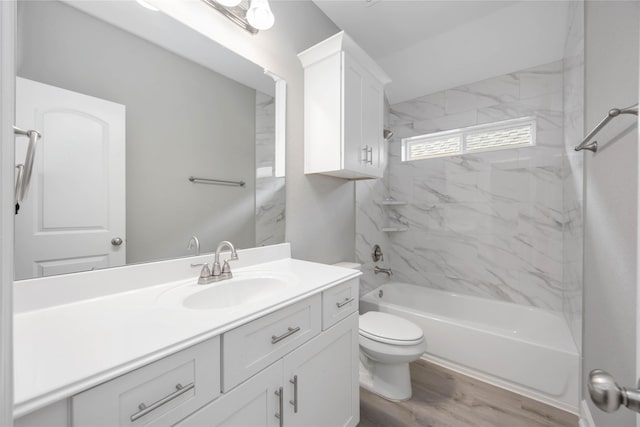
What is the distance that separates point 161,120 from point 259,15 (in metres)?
0.78

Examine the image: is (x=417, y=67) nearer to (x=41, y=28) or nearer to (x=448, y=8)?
(x=448, y=8)

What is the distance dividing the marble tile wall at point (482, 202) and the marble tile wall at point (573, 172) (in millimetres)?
126

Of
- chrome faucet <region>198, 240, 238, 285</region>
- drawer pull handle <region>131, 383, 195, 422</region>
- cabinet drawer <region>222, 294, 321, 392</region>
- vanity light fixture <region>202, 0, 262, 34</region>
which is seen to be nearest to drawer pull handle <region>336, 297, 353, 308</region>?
cabinet drawer <region>222, 294, 321, 392</region>

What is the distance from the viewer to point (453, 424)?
1487 mm

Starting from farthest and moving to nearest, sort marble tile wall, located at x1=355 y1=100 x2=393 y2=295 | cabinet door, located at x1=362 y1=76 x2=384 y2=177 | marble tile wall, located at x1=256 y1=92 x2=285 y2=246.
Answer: marble tile wall, located at x1=355 y1=100 x2=393 y2=295, cabinet door, located at x1=362 y1=76 x2=384 y2=177, marble tile wall, located at x1=256 y1=92 x2=285 y2=246

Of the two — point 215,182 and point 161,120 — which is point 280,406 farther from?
point 161,120

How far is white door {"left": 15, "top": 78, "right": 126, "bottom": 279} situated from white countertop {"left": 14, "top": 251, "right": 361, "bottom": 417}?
160mm

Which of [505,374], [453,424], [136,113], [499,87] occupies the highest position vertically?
[499,87]

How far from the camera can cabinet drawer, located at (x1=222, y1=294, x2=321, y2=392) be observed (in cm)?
75

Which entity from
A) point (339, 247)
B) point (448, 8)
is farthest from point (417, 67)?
point (339, 247)

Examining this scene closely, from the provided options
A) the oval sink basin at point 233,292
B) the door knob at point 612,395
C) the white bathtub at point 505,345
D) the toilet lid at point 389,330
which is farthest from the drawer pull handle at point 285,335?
the white bathtub at point 505,345

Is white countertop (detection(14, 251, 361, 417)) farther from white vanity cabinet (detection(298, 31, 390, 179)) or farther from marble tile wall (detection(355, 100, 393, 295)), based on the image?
marble tile wall (detection(355, 100, 393, 295))

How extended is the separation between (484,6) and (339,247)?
83.4 inches

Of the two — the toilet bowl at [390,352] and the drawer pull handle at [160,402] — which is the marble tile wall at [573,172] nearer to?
the toilet bowl at [390,352]
